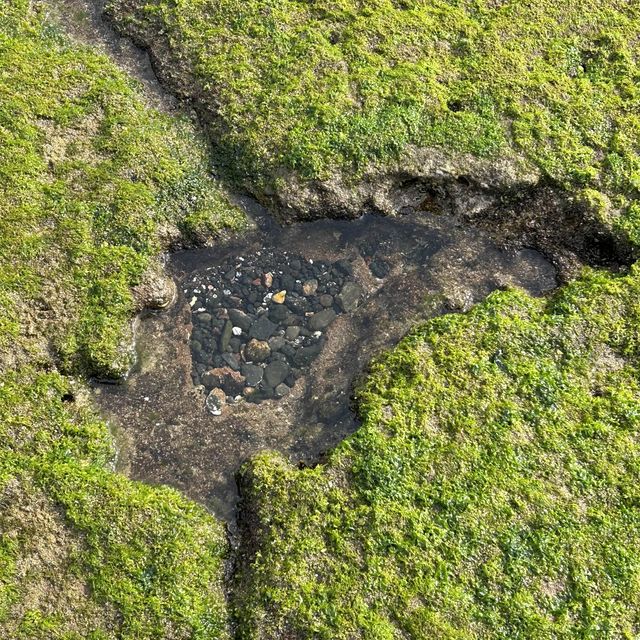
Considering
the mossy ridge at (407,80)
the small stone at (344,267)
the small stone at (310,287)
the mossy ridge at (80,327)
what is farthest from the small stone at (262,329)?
the mossy ridge at (407,80)

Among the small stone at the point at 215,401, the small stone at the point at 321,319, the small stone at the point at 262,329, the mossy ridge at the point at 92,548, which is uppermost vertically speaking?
the small stone at the point at 321,319

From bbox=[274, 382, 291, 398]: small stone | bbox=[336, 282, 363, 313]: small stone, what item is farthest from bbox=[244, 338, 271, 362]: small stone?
bbox=[336, 282, 363, 313]: small stone

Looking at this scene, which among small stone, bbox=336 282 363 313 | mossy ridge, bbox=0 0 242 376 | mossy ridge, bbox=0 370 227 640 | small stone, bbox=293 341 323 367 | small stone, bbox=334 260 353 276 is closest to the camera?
mossy ridge, bbox=0 370 227 640

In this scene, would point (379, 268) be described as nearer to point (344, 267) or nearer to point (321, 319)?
point (344, 267)

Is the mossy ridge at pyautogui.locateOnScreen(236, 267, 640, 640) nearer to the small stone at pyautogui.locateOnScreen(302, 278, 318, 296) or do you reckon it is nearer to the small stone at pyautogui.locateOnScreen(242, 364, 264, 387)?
the small stone at pyautogui.locateOnScreen(242, 364, 264, 387)

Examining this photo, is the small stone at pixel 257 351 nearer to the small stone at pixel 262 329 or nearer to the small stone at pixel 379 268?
the small stone at pixel 262 329

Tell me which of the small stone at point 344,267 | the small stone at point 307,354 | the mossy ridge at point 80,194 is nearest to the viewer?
the mossy ridge at point 80,194

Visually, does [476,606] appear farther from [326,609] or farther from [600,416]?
[600,416]
